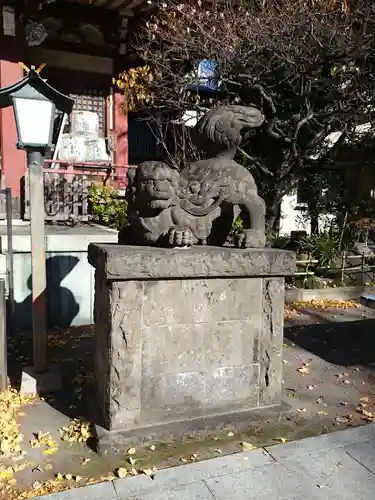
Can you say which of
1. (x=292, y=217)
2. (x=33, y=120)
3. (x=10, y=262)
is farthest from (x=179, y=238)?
(x=292, y=217)

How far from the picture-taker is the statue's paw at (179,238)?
3115mm

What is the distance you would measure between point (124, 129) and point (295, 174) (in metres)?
4.65

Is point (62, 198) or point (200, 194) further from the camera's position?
point (62, 198)

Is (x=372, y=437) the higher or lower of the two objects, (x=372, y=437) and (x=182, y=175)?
the lower

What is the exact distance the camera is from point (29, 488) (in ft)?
8.56

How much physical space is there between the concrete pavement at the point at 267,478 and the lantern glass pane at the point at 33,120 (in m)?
2.88

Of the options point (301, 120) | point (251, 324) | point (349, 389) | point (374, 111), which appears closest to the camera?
point (251, 324)

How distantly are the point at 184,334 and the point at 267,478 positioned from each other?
3.58 ft

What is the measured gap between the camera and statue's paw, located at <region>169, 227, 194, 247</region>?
312 cm

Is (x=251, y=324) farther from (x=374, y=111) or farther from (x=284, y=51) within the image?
(x=374, y=111)

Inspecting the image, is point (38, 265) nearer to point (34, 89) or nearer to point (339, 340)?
point (34, 89)

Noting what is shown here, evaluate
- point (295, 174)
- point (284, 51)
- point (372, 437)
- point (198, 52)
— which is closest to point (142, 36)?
point (198, 52)

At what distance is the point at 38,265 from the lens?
4090mm

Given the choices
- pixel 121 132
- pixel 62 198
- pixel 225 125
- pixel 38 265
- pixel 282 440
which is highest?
pixel 121 132
